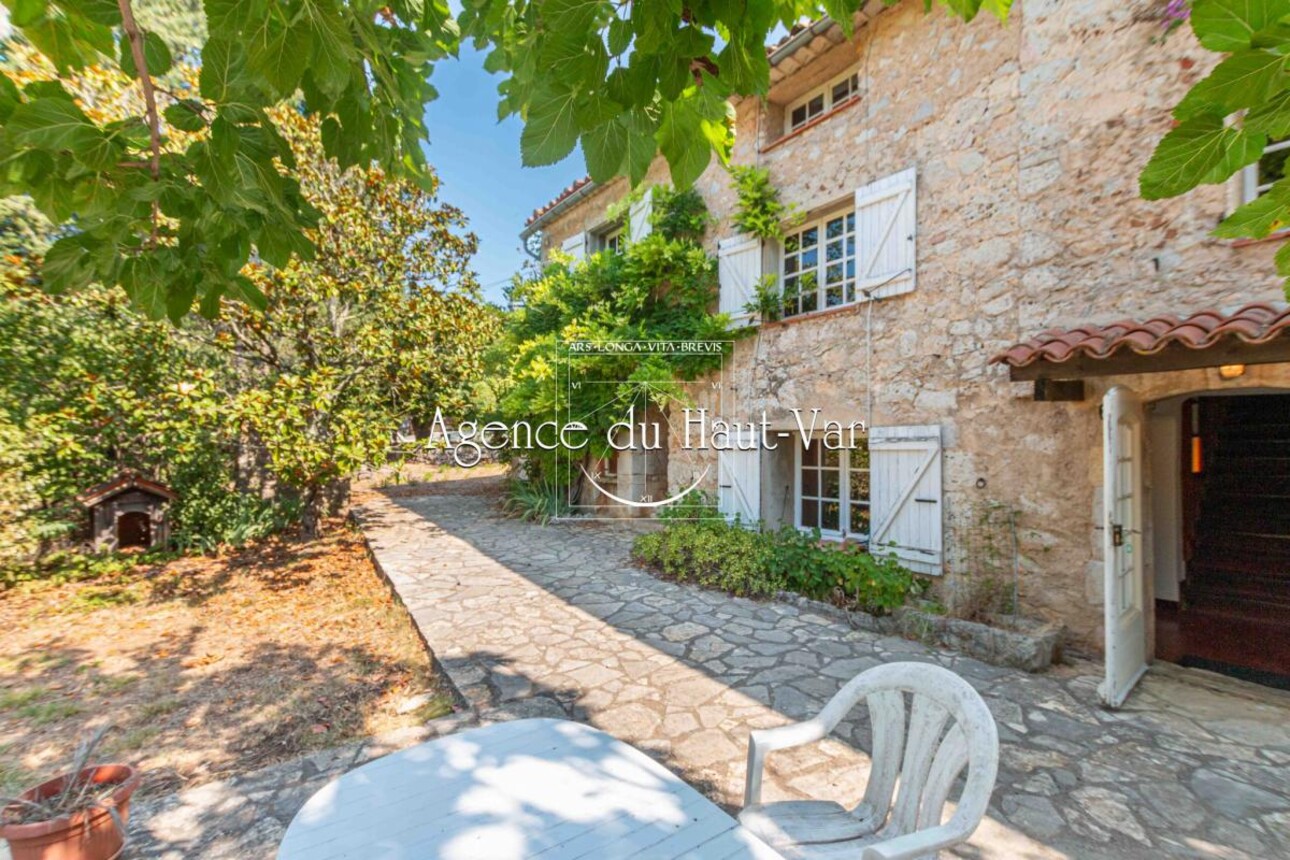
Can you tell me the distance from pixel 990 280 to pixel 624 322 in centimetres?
455

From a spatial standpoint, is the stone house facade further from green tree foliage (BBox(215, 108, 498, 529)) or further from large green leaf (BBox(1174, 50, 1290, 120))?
green tree foliage (BBox(215, 108, 498, 529))

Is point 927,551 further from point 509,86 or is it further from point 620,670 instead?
point 509,86

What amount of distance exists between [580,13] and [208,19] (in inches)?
34.3

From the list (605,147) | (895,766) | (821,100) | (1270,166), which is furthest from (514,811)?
(821,100)

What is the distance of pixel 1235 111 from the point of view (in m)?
0.99

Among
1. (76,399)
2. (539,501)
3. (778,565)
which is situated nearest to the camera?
(778,565)

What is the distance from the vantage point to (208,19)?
122cm

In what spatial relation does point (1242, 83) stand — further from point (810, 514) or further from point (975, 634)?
point (810, 514)

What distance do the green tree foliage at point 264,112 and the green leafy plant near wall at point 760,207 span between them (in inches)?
193

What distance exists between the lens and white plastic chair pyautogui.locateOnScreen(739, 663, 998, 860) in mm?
1514

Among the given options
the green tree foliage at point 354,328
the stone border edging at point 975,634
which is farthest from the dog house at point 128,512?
the stone border edging at point 975,634

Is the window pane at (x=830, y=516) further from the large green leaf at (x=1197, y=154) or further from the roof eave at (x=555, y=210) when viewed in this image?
the roof eave at (x=555, y=210)

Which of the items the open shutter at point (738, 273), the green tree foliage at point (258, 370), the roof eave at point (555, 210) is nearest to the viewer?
the green tree foliage at point (258, 370)

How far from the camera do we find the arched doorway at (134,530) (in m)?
6.82
